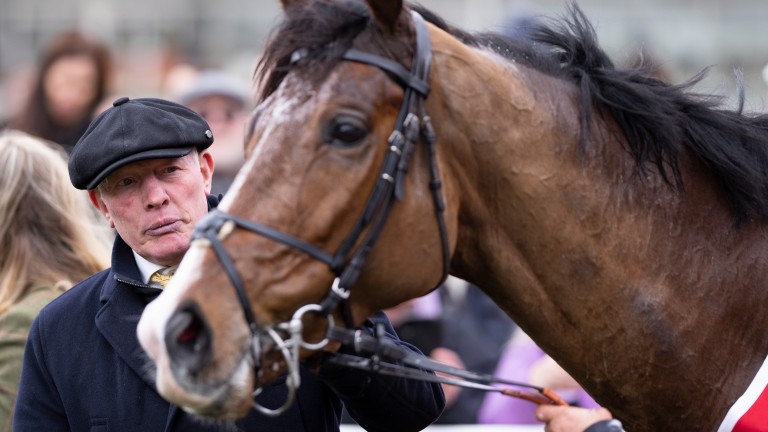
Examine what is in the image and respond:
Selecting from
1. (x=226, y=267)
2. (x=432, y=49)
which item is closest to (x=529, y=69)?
(x=432, y=49)

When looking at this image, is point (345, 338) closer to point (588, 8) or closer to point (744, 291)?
point (744, 291)

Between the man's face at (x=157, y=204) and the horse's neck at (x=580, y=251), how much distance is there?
92 centimetres

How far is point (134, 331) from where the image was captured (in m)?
3.52

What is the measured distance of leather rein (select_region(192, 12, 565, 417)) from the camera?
Result: 2.84m

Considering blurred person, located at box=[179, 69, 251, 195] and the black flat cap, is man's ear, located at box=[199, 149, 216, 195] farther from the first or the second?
blurred person, located at box=[179, 69, 251, 195]

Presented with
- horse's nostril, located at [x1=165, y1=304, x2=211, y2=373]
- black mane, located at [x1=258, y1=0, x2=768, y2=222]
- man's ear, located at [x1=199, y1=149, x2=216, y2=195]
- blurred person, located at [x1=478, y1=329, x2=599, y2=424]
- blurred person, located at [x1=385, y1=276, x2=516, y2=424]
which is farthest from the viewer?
blurred person, located at [x1=385, y1=276, x2=516, y2=424]

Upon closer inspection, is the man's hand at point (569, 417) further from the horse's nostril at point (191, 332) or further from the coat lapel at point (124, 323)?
the coat lapel at point (124, 323)

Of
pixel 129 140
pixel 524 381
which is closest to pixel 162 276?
pixel 129 140

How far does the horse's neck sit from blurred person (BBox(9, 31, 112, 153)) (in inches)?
203

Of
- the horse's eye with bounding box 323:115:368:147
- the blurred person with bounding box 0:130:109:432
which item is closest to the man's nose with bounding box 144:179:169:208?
the horse's eye with bounding box 323:115:368:147

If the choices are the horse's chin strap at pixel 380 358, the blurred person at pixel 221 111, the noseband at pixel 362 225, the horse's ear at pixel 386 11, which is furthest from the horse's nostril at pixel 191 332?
the blurred person at pixel 221 111

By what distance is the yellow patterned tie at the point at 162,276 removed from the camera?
11.9 feet

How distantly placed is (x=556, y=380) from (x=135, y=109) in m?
2.94

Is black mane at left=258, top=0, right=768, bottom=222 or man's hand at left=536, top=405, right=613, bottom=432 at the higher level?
black mane at left=258, top=0, right=768, bottom=222
